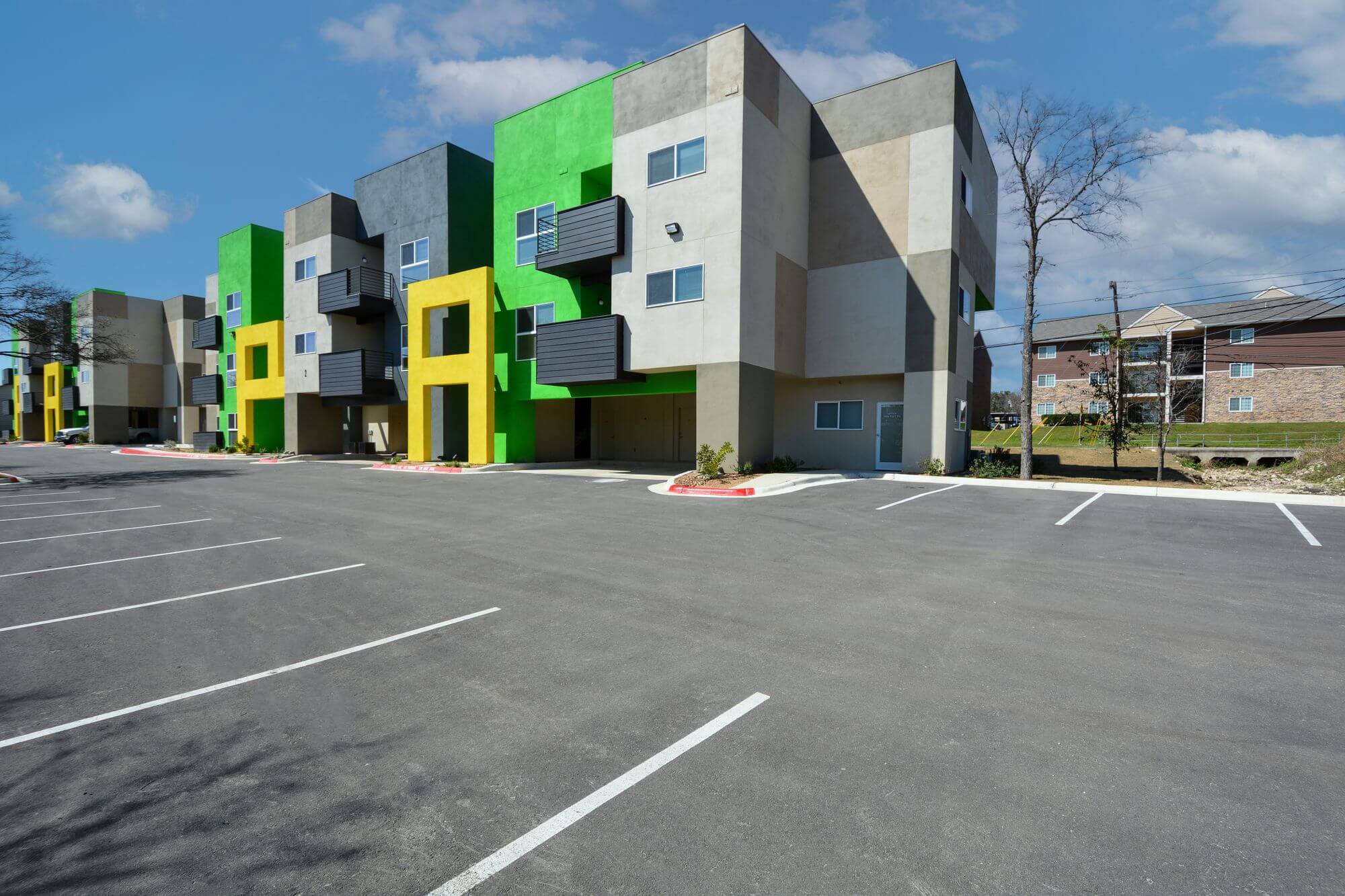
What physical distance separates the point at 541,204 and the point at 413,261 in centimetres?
855

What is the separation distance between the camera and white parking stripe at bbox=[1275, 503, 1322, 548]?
30.6 feet

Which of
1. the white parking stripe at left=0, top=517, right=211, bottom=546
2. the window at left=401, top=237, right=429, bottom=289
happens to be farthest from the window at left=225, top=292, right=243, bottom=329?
the white parking stripe at left=0, top=517, right=211, bottom=546

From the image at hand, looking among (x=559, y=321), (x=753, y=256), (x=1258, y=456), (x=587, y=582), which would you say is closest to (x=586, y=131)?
(x=559, y=321)

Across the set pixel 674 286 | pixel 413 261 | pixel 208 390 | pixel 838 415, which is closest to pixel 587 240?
pixel 674 286

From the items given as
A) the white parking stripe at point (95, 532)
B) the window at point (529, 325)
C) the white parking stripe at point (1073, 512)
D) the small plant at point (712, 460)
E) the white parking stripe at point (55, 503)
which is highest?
the window at point (529, 325)

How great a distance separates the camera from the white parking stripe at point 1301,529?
30.6ft

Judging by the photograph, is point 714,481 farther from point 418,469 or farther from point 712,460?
point 418,469

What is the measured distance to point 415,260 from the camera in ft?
93.8

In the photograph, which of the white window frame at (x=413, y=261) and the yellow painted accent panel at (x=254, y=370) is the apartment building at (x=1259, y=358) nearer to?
the white window frame at (x=413, y=261)

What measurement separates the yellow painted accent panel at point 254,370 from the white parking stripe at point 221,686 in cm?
3427

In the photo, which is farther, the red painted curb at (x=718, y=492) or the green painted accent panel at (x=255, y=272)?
the green painted accent panel at (x=255, y=272)

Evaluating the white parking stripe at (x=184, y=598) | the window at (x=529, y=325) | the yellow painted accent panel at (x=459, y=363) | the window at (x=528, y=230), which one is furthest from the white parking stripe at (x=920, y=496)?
the window at (x=528, y=230)

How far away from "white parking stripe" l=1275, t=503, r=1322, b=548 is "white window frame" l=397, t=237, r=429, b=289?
2946 cm

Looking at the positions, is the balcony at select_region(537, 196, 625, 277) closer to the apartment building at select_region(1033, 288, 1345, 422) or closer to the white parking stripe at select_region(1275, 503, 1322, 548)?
the white parking stripe at select_region(1275, 503, 1322, 548)
